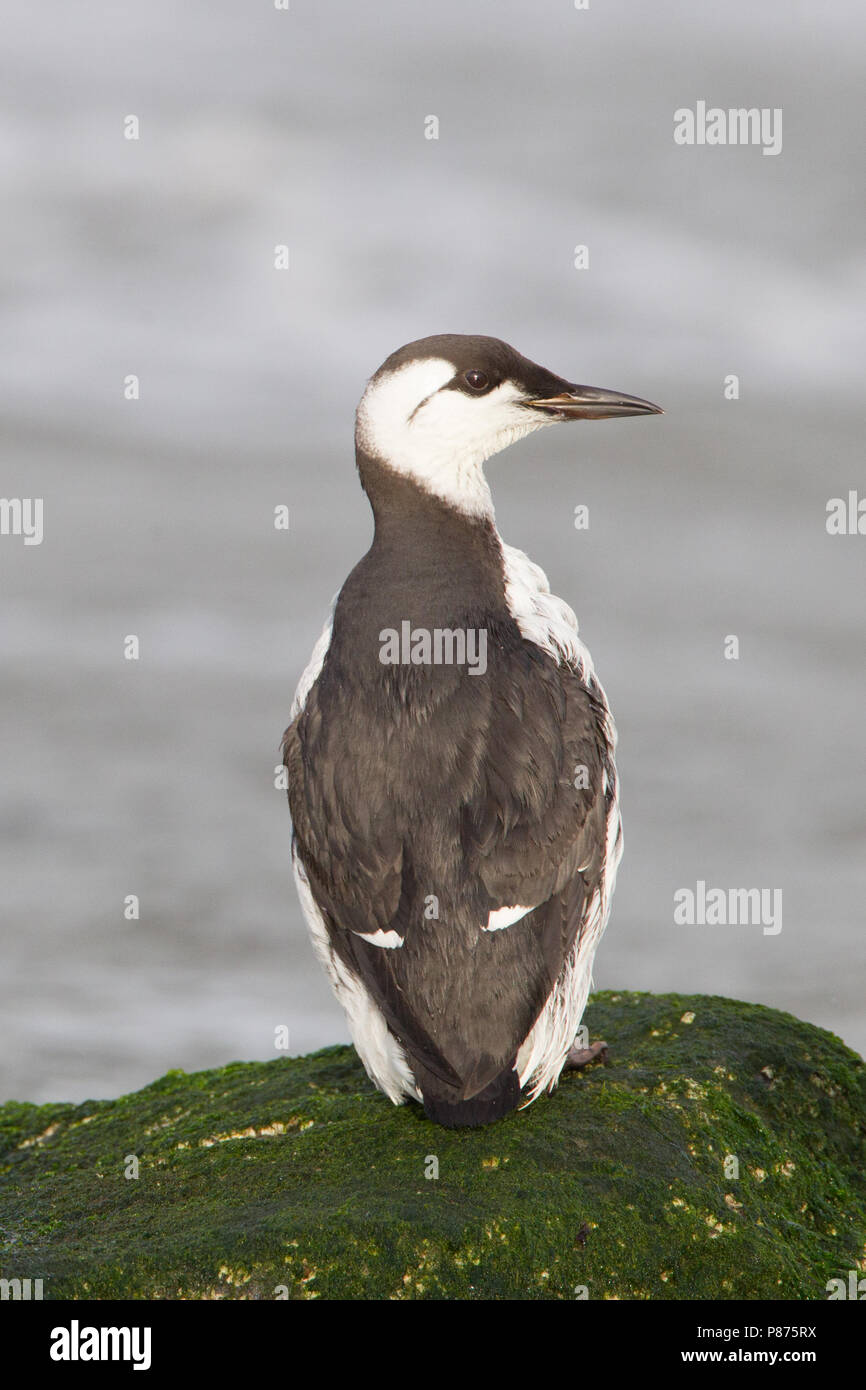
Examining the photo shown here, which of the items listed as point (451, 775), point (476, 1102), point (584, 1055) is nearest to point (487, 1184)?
point (476, 1102)

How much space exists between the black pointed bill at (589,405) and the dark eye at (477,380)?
0.74 feet

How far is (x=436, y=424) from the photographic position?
20.7 feet

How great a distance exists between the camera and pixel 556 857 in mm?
5758

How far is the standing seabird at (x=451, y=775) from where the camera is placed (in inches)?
220

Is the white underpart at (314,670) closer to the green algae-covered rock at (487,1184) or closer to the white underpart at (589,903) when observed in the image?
the white underpart at (589,903)

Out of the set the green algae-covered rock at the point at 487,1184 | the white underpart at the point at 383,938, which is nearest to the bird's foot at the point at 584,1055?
the green algae-covered rock at the point at 487,1184

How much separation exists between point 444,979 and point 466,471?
2.16m

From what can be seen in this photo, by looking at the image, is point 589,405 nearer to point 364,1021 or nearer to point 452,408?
point 452,408

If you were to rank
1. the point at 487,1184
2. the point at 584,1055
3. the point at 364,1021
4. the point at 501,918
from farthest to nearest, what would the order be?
→ 1. the point at 584,1055
2. the point at 364,1021
3. the point at 501,918
4. the point at 487,1184

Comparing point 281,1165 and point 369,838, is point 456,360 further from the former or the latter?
point 281,1165

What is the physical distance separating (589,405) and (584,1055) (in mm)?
2778

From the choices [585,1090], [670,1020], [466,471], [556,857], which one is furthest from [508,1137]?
[466,471]

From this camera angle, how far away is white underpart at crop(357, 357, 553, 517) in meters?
6.27

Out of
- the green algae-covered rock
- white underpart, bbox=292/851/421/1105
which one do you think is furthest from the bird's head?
the green algae-covered rock
